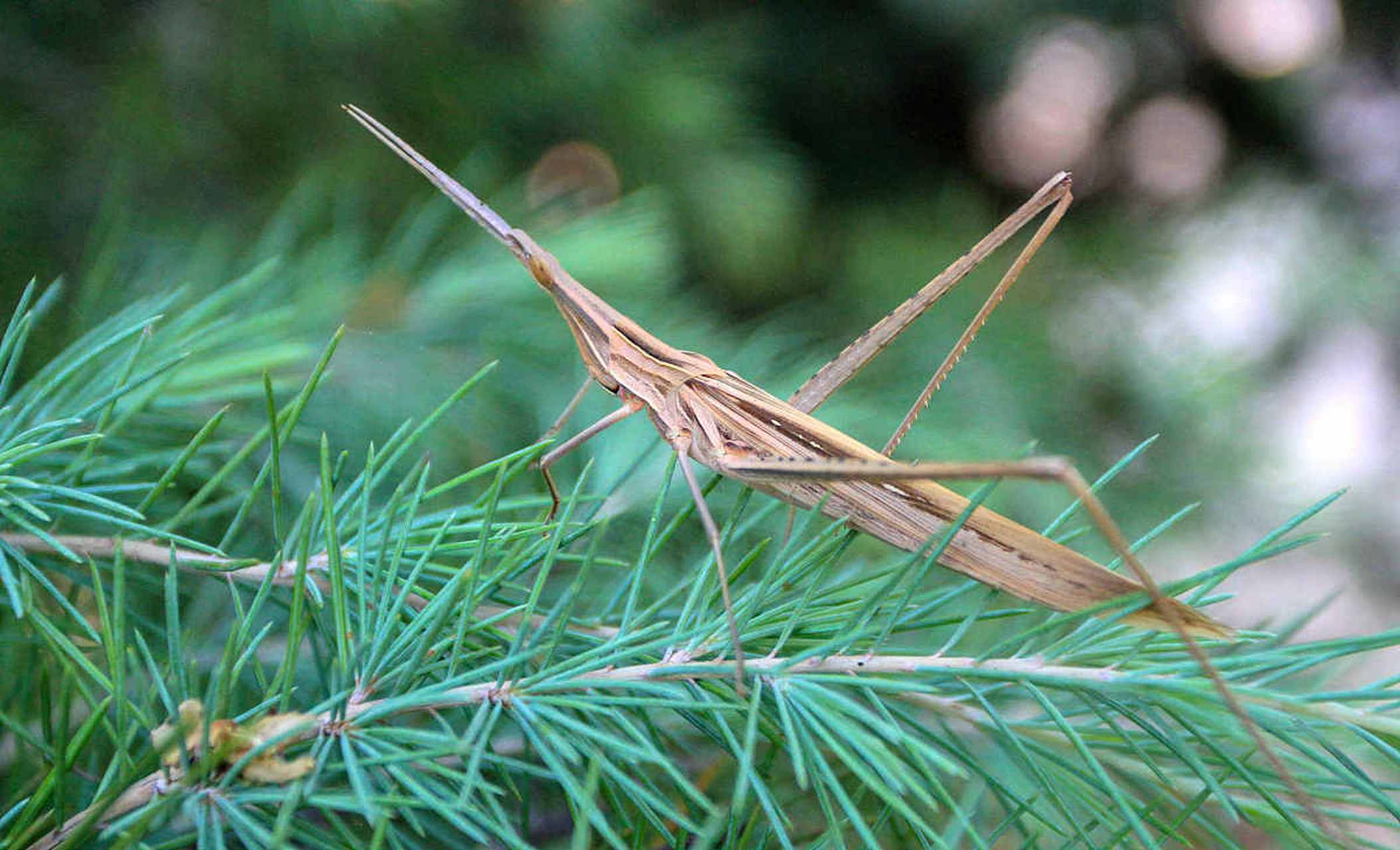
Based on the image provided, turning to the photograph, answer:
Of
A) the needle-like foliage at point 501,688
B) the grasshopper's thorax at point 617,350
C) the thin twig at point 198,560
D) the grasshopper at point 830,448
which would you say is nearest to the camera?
the needle-like foliage at point 501,688

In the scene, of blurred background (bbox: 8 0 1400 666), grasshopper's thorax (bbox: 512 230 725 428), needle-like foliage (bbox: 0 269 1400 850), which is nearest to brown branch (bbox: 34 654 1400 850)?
needle-like foliage (bbox: 0 269 1400 850)

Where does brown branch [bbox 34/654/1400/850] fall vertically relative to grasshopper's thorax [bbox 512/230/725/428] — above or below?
below

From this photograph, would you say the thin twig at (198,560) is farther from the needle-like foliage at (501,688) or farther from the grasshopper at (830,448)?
the grasshopper at (830,448)

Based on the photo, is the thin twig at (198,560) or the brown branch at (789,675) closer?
the brown branch at (789,675)

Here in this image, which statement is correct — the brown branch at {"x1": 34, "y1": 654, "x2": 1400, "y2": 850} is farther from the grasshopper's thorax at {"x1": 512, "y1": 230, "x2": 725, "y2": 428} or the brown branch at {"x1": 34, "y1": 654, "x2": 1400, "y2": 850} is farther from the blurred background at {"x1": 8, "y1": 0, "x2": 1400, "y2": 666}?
the grasshopper's thorax at {"x1": 512, "y1": 230, "x2": 725, "y2": 428}

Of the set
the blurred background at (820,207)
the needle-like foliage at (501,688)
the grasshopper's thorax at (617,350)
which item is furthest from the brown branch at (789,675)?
the grasshopper's thorax at (617,350)

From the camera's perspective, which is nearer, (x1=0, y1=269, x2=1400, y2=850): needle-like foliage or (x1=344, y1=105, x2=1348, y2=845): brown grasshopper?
(x1=0, y1=269, x2=1400, y2=850): needle-like foliage

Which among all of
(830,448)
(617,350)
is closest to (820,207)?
(617,350)

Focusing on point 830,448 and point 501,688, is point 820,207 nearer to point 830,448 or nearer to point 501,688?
point 830,448
